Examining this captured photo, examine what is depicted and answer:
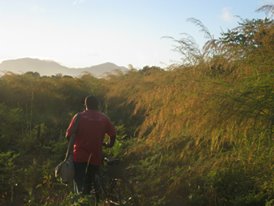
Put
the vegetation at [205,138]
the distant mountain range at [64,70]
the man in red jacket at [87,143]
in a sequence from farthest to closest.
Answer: the distant mountain range at [64,70], the man in red jacket at [87,143], the vegetation at [205,138]

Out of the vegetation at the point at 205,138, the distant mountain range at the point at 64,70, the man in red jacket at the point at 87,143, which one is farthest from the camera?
the distant mountain range at the point at 64,70

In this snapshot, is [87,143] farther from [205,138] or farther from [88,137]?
[205,138]

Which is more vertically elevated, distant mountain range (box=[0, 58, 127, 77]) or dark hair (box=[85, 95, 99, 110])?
dark hair (box=[85, 95, 99, 110])

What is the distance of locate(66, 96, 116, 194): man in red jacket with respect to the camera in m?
6.47

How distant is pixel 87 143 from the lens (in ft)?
21.3

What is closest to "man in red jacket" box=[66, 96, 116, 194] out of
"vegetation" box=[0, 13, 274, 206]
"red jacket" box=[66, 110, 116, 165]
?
"red jacket" box=[66, 110, 116, 165]

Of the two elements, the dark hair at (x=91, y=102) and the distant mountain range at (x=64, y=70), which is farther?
the distant mountain range at (x=64, y=70)

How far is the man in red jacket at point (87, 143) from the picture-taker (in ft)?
21.2

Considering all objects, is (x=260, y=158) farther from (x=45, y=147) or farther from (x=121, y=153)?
(x=45, y=147)

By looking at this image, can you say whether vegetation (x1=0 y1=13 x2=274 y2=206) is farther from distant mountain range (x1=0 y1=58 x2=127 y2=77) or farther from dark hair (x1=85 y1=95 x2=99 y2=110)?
distant mountain range (x1=0 y1=58 x2=127 y2=77)

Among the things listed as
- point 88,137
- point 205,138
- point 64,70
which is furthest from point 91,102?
A: point 64,70

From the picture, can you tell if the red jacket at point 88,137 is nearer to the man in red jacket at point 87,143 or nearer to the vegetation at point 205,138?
the man in red jacket at point 87,143

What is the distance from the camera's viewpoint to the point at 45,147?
10.5 metres

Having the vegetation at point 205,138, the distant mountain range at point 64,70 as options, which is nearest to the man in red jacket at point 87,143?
the vegetation at point 205,138
